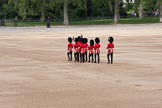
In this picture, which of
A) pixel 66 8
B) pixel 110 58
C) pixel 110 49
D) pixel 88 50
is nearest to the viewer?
pixel 110 49

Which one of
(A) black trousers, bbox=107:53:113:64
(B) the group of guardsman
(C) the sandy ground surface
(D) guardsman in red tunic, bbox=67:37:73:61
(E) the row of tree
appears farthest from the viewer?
(E) the row of tree

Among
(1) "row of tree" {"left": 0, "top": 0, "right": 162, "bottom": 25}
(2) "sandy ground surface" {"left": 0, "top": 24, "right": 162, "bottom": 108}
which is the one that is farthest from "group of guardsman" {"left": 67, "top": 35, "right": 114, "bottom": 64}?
(1) "row of tree" {"left": 0, "top": 0, "right": 162, "bottom": 25}

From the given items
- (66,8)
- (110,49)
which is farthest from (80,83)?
(66,8)

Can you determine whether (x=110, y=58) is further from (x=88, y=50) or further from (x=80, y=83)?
(x=80, y=83)

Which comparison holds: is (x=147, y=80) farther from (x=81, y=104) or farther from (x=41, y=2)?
(x=41, y=2)

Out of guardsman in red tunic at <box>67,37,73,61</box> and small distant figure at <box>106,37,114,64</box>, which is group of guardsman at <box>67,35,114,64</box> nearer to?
small distant figure at <box>106,37,114,64</box>

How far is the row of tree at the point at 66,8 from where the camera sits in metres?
81.3

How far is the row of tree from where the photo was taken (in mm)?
81312

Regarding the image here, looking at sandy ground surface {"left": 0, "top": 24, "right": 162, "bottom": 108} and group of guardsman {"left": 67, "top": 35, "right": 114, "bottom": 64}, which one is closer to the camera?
sandy ground surface {"left": 0, "top": 24, "right": 162, "bottom": 108}

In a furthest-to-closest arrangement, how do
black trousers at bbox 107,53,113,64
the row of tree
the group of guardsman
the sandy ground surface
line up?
the row of tree → the group of guardsman → black trousers at bbox 107,53,113,64 → the sandy ground surface

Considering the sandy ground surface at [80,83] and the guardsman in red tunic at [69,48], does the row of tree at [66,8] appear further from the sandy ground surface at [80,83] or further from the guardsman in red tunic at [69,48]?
the sandy ground surface at [80,83]

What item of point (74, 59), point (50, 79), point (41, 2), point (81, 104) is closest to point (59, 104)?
point (81, 104)

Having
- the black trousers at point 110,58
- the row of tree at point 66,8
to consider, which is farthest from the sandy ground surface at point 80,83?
the row of tree at point 66,8

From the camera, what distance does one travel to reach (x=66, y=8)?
259 feet
